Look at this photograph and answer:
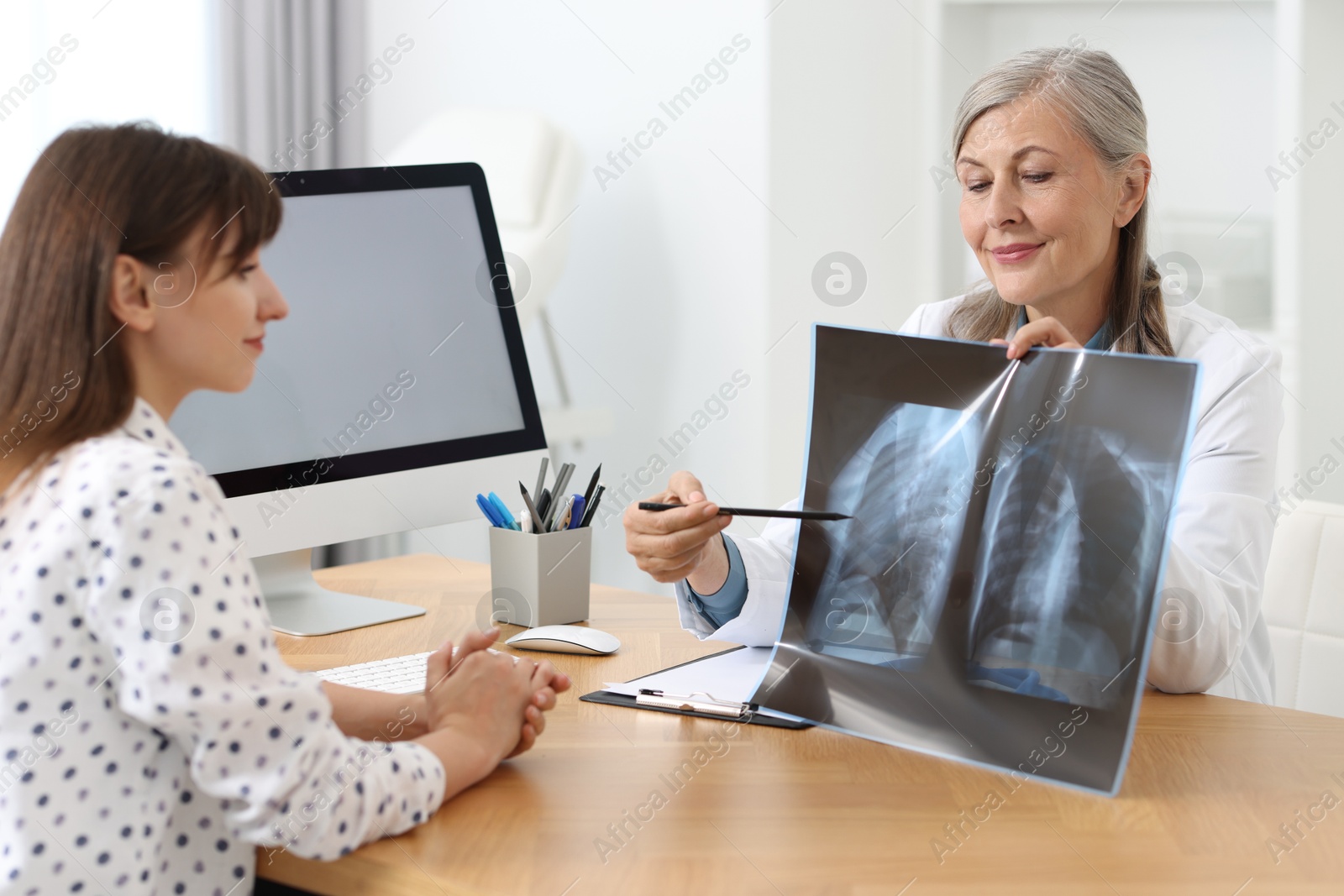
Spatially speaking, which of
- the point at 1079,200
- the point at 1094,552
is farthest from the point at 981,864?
the point at 1079,200

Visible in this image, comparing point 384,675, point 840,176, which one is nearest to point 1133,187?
point 384,675

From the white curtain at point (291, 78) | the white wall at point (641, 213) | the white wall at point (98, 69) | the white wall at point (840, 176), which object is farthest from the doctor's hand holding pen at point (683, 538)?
the white curtain at point (291, 78)

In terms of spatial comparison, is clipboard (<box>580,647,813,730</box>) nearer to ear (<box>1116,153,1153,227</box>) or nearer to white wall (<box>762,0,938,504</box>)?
ear (<box>1116,153,1153,227</box>)

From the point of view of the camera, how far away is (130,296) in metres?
0.77

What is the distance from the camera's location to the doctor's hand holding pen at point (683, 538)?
1.10 meters

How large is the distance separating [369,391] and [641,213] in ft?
4.61

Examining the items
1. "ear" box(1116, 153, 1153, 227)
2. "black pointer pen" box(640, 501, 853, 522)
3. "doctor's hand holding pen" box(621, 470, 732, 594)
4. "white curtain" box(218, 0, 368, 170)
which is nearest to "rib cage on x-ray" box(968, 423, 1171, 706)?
"black pointer pen" box(640, 501, 853, 522)

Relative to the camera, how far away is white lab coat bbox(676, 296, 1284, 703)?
107cm

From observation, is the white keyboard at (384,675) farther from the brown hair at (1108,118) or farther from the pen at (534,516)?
the brown hair at (1108,118)

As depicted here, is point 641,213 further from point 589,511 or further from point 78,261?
point 78,261

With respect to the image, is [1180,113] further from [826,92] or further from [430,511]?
[430,511]

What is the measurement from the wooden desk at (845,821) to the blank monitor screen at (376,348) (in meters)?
0.48

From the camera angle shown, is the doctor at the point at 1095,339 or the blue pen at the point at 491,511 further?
the blue pen at the point at 491,511

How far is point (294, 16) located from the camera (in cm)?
286
